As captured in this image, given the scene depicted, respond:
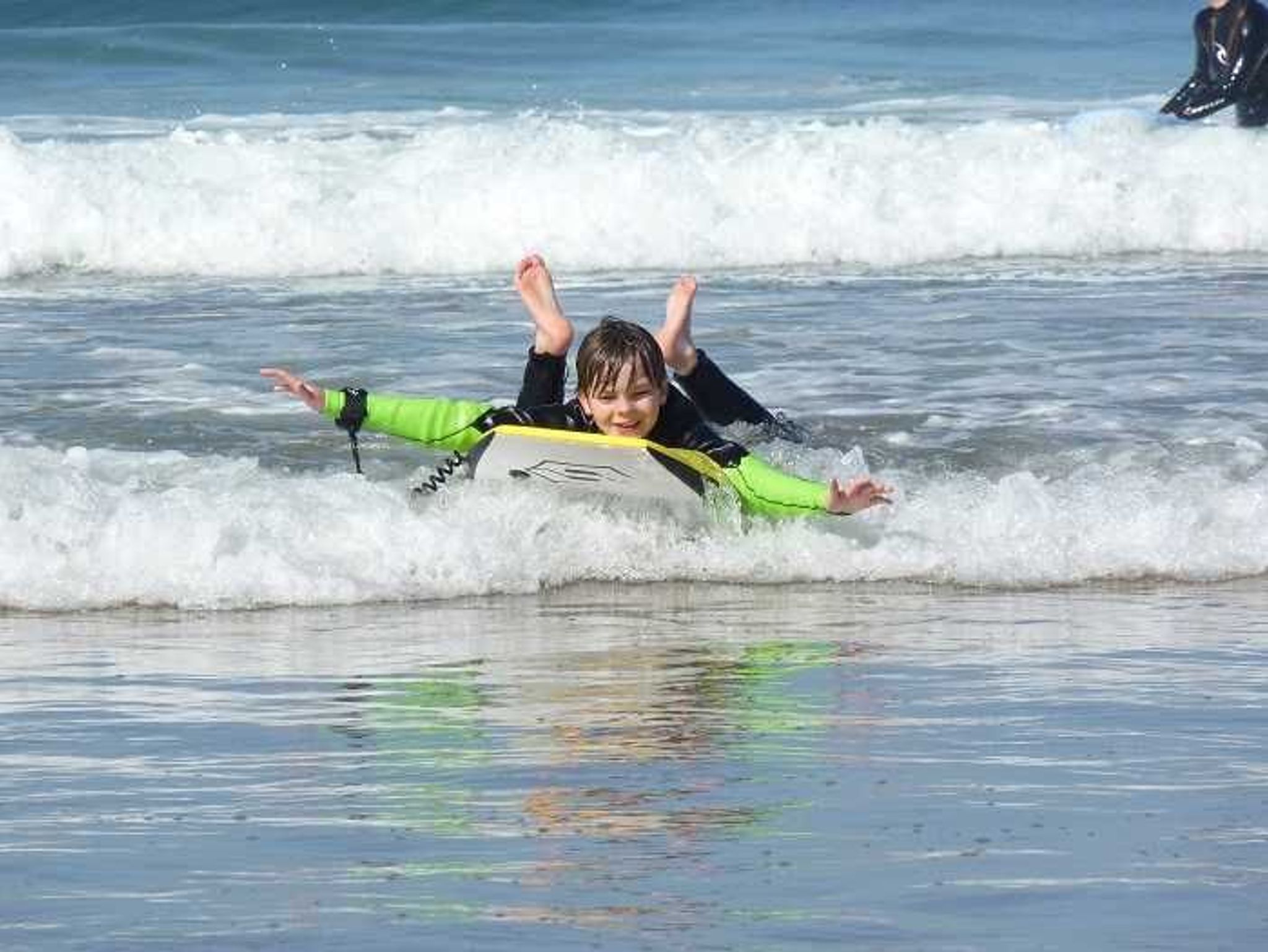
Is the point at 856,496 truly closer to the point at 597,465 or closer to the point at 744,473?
the point at 744,473

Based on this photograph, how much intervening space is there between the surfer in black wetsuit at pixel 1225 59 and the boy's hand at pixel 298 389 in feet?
40.1

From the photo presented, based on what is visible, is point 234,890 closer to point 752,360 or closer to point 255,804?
point 255,804

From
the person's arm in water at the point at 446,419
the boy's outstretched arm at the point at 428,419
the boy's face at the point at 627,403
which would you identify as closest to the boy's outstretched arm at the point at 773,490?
the boy's face at the point at 627,403

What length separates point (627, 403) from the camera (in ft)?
28.1

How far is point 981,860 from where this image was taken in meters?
4.76

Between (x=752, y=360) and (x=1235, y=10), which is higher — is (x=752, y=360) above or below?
below

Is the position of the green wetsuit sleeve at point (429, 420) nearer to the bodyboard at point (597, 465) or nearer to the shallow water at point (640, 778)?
the bodyboard at point (597, 465)

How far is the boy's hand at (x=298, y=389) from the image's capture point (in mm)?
8125

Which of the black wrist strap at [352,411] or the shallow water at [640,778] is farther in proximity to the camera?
the black wrist strap at [352,411]

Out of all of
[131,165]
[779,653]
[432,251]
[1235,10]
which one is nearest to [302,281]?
[432,251]

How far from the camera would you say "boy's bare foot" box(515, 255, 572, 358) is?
9.11m

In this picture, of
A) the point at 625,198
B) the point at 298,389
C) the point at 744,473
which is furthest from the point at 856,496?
the point at 625,198

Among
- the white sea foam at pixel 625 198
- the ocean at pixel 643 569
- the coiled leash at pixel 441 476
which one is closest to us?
the ocean at pixel 643 569

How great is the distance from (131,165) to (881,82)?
8.44 m
